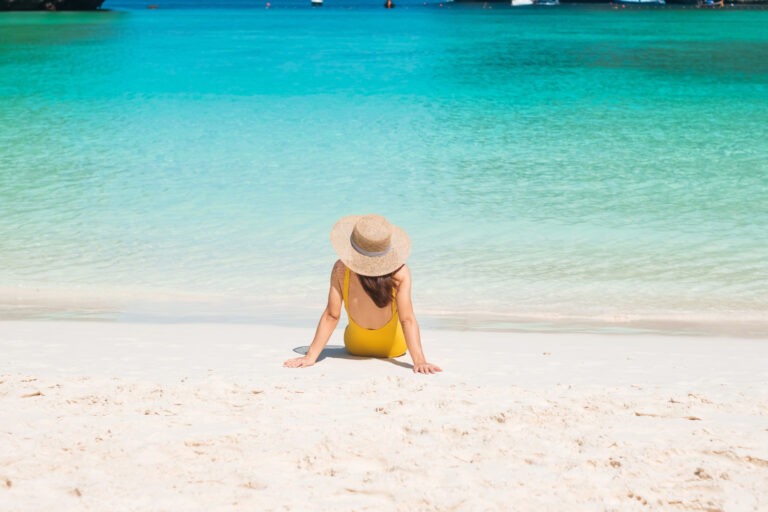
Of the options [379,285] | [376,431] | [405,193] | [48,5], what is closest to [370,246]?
[379,285]

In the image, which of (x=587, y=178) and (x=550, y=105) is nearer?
(x=587, y=178)

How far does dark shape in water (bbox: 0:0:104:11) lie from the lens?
77.4m

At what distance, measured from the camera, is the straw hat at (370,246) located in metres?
4.05

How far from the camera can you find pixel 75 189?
1095 centimetres

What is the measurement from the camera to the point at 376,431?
10.6ft

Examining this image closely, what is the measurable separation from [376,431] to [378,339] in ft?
4.17

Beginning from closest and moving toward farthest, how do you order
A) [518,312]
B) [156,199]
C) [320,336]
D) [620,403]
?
[620,403], [320,336], [518,312], [156,199]

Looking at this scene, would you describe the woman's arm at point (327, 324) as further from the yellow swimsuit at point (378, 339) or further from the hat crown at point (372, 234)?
the hat crown at point (372, 234)

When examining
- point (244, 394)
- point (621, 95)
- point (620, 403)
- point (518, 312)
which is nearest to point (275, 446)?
point (244, 394)

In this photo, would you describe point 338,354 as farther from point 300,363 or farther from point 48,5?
point 48,5

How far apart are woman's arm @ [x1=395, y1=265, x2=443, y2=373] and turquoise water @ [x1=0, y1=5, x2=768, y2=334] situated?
165 cm

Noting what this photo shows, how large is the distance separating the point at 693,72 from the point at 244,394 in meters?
27.1

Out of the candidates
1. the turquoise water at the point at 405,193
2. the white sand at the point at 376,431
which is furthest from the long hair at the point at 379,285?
the turquoise water at the point at 405,193

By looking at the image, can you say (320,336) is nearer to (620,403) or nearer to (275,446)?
(275,446)
